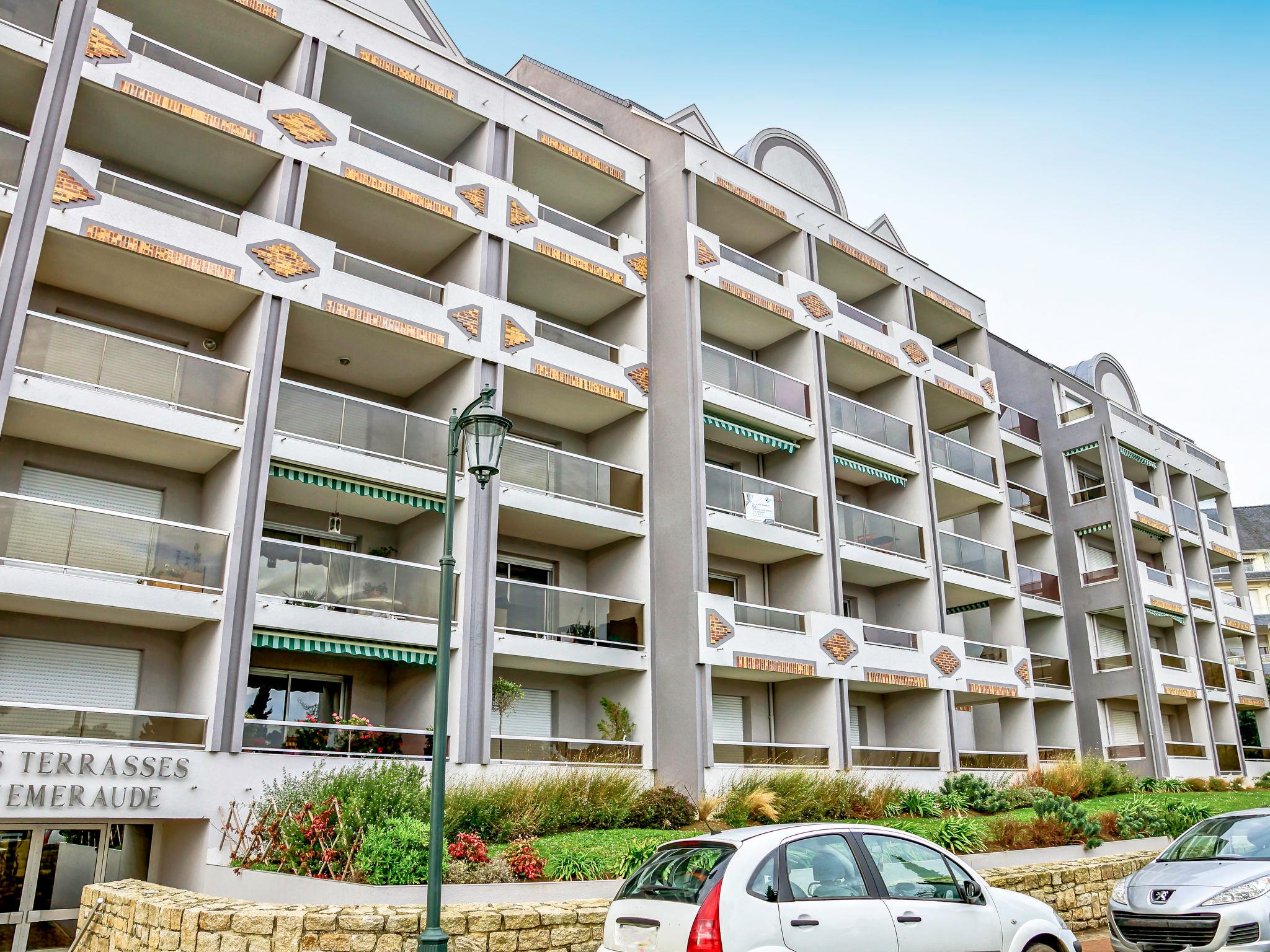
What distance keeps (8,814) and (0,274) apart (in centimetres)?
784

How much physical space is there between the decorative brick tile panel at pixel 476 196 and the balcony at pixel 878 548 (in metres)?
11.2

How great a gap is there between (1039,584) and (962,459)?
5.79 meters

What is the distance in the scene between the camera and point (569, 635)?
67.9ft

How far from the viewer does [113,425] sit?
16547 mm

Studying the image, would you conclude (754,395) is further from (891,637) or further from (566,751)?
(566,751)

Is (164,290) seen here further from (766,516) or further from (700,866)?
(700,866)

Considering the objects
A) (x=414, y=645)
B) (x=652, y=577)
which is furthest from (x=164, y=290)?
(x=652, y=577)

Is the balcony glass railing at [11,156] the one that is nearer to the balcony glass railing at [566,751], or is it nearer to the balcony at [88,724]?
the balcony at [88,724]

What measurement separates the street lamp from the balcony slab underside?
8039 mm

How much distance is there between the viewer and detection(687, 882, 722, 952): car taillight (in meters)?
7.20

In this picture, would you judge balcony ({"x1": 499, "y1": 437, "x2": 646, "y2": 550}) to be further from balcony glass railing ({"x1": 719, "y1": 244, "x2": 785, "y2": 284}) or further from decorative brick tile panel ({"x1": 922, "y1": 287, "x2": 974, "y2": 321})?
decorative brick tile panel ({"x1": 922, "y1": 287, "x2": 974, "y2": 321})

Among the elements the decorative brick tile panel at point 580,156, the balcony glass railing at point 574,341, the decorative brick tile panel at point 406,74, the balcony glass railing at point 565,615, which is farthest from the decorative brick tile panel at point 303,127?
the balcony glass railing at point 565,615

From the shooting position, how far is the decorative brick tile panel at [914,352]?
2934 centimetres

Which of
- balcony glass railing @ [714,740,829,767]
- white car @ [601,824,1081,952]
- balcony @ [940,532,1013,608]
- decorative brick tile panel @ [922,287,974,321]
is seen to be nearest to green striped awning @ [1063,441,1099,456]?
decorative brick tile panel @ [922,287,974,321]
